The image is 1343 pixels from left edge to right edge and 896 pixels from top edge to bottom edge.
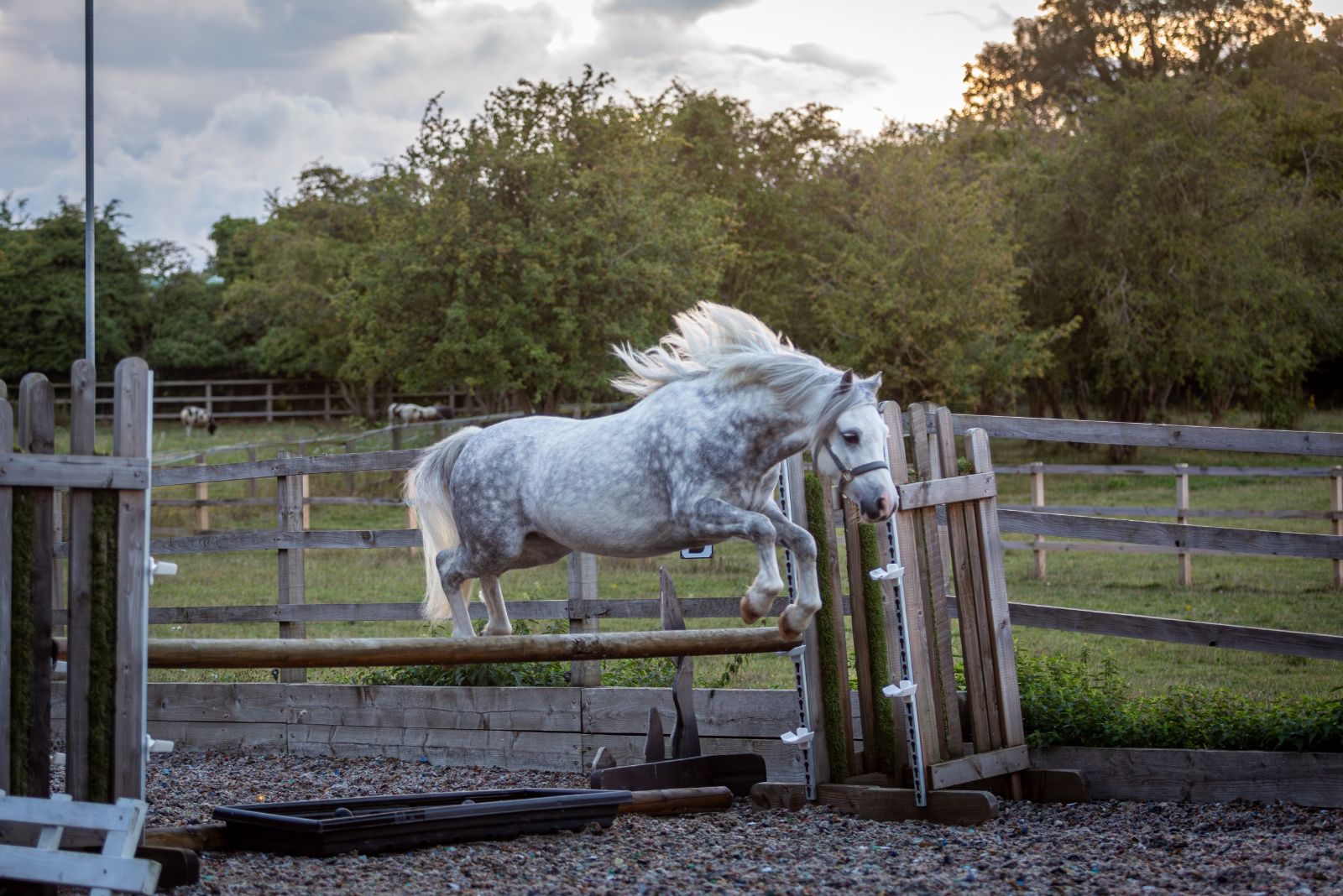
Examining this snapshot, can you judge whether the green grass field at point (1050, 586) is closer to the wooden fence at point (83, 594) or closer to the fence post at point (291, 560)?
the fence post at point (291, 560)

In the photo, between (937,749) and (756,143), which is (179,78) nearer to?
(937,749)

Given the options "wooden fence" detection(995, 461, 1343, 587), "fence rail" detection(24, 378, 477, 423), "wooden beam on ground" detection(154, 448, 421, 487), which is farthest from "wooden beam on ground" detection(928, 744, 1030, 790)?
"fence rail" detection(24, 378, 477, 423)

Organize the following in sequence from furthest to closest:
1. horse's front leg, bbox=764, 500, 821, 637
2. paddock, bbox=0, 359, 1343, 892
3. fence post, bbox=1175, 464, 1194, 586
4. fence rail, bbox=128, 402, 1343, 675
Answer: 1. fence post, bbox=1175, 464, 1194, 586
2. fence rail, bbox=128, 402, 1343, 675
3. paddock, bbox=0, 359, 1343, 892
4. horse's front leg, bbox=764, 500, 821, 637

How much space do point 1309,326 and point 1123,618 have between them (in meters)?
23.1

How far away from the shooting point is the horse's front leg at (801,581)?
13.2 ft

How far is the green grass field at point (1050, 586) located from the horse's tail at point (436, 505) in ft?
10.6

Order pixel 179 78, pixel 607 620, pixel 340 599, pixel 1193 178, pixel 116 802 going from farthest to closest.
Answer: pixel 1193 178
pixel 340 599
pixel 607 620
pixel 179 78
pixel 116 802

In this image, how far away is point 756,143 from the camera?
3544 centimetres

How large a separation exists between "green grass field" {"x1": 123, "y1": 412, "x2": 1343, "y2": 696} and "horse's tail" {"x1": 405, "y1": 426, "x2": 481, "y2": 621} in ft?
10.6

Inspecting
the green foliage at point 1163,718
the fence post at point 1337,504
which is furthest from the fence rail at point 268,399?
the green foliage at point 1163,718

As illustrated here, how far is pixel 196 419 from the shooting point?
3341cm

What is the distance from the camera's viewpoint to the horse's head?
3.97 m

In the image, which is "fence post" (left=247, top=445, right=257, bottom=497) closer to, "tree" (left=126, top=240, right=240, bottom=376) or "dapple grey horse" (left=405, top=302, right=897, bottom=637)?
"dapple grey horse" (left=405, top=302, right=897, bottom=637)

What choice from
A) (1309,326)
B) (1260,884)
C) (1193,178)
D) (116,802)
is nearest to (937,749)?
(1260,884)
